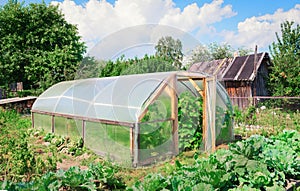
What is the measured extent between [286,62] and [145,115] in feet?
37.3

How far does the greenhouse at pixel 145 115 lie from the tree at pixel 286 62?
342 inches

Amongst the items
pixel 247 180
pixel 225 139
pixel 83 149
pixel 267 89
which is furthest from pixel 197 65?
pixel 247 180

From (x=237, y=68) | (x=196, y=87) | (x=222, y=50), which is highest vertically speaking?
(x=222, y=50)

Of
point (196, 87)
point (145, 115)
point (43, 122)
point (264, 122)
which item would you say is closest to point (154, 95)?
point (145, 115)

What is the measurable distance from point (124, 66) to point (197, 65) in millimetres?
11849

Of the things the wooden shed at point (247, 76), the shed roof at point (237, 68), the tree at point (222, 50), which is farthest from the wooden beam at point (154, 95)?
the tree at point (222, 50)

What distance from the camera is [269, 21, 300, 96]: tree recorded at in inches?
549

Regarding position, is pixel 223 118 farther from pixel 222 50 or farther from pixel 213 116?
pixel 222 50

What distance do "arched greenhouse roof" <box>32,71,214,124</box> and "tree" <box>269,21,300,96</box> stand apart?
9.54 m

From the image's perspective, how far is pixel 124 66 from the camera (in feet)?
22.4

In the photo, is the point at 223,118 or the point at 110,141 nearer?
the point at 110,141

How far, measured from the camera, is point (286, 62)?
46.0 feet

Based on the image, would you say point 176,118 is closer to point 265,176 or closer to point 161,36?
point 161,36

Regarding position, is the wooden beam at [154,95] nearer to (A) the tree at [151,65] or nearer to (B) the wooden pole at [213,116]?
(A) the tree at [151,65]
